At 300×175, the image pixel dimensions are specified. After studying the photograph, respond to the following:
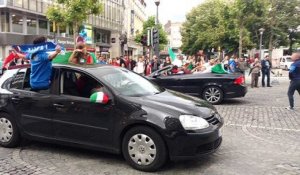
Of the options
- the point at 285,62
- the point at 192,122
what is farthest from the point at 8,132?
the point at 285,62

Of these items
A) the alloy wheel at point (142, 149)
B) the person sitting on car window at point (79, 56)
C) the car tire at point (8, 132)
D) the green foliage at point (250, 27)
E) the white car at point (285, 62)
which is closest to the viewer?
the alloy wheel at point (142, 149)

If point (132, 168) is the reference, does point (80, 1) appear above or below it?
above

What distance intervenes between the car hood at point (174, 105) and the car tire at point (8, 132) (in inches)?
88.7

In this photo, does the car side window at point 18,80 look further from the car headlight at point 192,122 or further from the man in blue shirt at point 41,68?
the car headlight at point 192,122

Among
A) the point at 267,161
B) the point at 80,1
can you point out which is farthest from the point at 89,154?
the point at 80,1

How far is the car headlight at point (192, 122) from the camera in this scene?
4.95 m

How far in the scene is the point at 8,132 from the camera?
6289mm

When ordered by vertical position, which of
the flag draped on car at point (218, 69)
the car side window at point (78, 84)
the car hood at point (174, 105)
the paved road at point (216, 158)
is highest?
the flag draped on car at point (218, 69)

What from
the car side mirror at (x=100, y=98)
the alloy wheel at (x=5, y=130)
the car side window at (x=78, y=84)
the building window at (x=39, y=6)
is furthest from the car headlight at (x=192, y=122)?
the building window at (x=39, y=6)

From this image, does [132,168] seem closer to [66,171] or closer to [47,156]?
[66,171]

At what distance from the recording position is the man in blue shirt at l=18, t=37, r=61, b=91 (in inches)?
234

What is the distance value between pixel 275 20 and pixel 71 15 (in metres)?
→ 29.6

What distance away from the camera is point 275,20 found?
46.7 m

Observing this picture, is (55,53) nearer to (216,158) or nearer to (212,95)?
(216,158)
